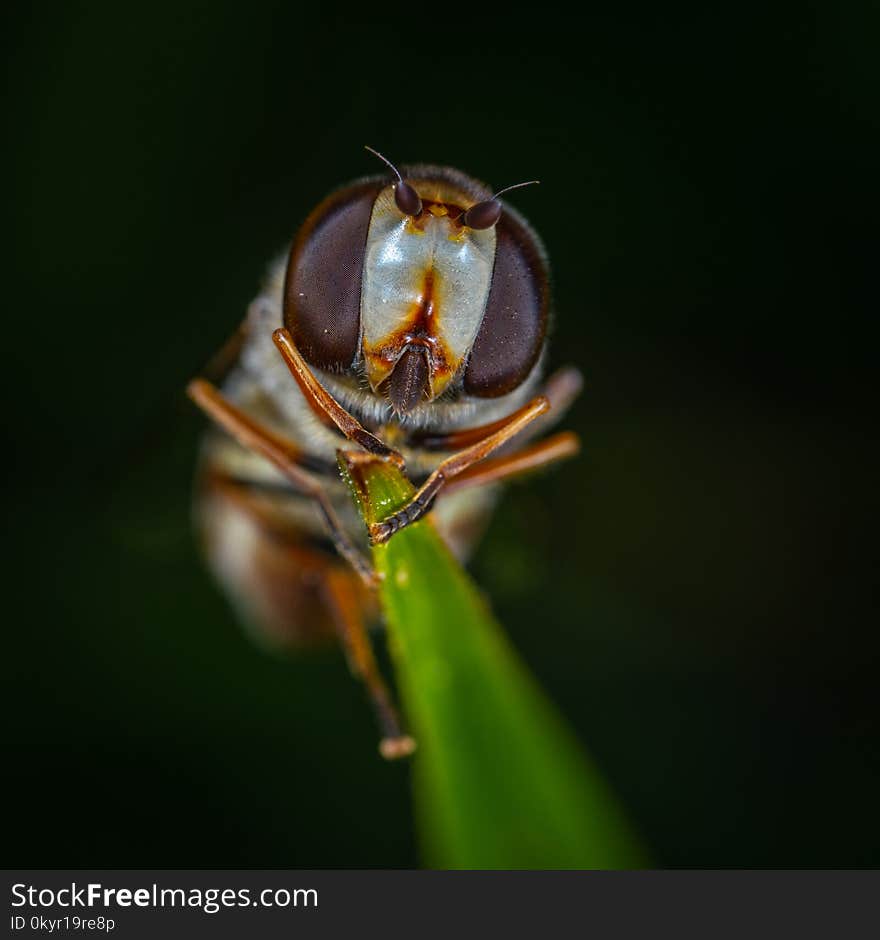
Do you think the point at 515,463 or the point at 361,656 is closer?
the point at 515,463

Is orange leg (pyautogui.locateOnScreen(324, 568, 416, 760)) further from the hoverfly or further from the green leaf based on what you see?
the green leaf

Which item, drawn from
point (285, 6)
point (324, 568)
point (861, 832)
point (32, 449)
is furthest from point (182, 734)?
point (285, 6)

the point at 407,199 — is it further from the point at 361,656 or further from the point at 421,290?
the point at 361,656

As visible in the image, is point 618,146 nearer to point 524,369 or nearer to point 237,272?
point 237,272

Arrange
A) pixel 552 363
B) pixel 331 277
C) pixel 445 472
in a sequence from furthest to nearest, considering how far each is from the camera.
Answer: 1. pixel 552 363
2. pixel 331 277
3. pixel 445 472

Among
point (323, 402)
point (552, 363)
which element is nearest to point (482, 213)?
point (323, 402)
